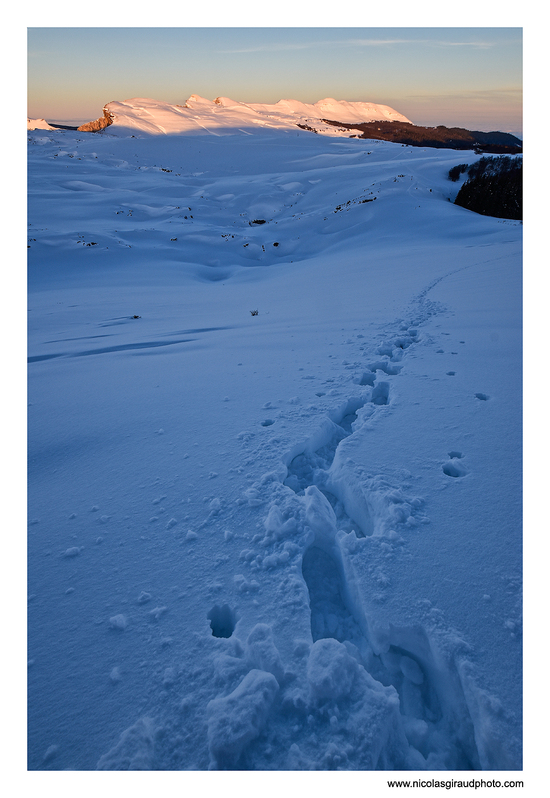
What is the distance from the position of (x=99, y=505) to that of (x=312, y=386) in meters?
1.79

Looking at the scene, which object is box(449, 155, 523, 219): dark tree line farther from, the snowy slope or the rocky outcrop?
the rocky outcrop

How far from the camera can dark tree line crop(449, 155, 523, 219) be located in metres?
11.8

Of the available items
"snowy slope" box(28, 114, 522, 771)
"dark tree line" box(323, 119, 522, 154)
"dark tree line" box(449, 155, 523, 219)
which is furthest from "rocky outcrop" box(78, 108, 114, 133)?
"snowy slope" box(28, 114, 522, 771)

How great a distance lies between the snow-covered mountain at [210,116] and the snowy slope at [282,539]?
3523cm

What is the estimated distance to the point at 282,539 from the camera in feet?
6.45

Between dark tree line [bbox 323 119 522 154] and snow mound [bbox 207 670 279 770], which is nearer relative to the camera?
snow mound [bbox 207 670 279 770]

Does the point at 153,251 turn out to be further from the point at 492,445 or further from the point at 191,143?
the point at 191,143

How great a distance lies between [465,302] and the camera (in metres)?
4.96

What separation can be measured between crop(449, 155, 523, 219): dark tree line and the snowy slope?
8.65m

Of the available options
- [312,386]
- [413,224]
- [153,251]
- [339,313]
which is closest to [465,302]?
[339,313]

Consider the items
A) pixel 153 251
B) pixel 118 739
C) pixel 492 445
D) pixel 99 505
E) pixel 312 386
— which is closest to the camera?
pixel 118 739

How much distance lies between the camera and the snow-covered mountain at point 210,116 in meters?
33.1

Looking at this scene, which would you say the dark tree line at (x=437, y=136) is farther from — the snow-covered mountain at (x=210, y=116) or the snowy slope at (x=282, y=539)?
the snowy slope at (x=282, y=539)

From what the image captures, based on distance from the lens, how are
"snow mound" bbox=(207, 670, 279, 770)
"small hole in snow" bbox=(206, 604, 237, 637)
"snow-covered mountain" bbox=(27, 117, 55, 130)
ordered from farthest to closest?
"snow-covered mountain" bbox=(27, 117, 55, 130) < "small hole in snow" bbox=(206, 604, 237, 637) < "snow mound" bbox=(207, 670, 279, 770)
